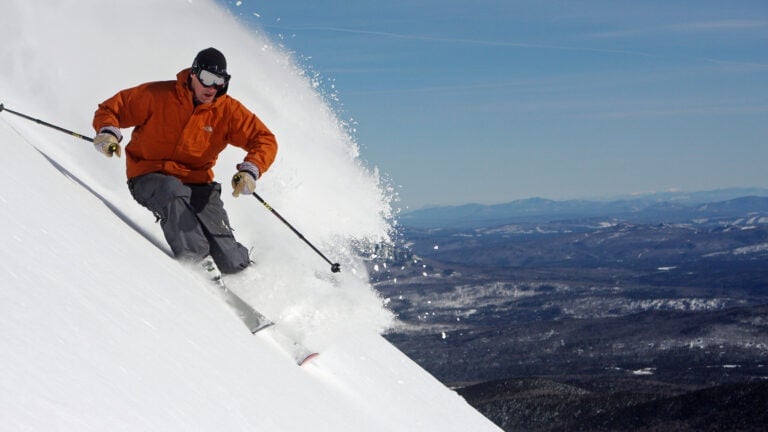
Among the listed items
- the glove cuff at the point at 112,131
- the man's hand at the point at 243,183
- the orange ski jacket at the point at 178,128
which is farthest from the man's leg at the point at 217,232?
the glove cuff at the point at 112,131

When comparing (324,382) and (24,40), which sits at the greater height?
(24,40)

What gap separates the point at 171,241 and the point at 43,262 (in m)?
2.91

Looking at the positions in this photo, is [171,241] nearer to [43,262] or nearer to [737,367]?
[43,262]

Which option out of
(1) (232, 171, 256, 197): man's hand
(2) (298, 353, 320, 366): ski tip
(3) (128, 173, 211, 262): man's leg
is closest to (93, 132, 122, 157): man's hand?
(3) (128, 173, 211, 262): man's leg

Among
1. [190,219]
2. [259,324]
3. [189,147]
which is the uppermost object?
[189,147]

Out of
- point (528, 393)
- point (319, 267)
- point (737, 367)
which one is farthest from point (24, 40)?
point (737, 367)

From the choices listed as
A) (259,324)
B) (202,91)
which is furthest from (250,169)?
(259,324)

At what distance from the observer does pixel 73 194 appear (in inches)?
280

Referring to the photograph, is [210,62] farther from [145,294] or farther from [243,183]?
[145,294]

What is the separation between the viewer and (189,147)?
7844mm

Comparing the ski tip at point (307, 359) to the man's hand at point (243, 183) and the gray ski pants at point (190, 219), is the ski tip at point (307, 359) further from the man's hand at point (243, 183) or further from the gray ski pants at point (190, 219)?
the man's hand at point (243, 183)

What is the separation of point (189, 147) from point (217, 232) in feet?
2.65

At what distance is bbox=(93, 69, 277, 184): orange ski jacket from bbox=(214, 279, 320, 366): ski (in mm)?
1147

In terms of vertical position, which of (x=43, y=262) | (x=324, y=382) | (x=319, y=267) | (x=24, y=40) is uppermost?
(x=24, y=40)
